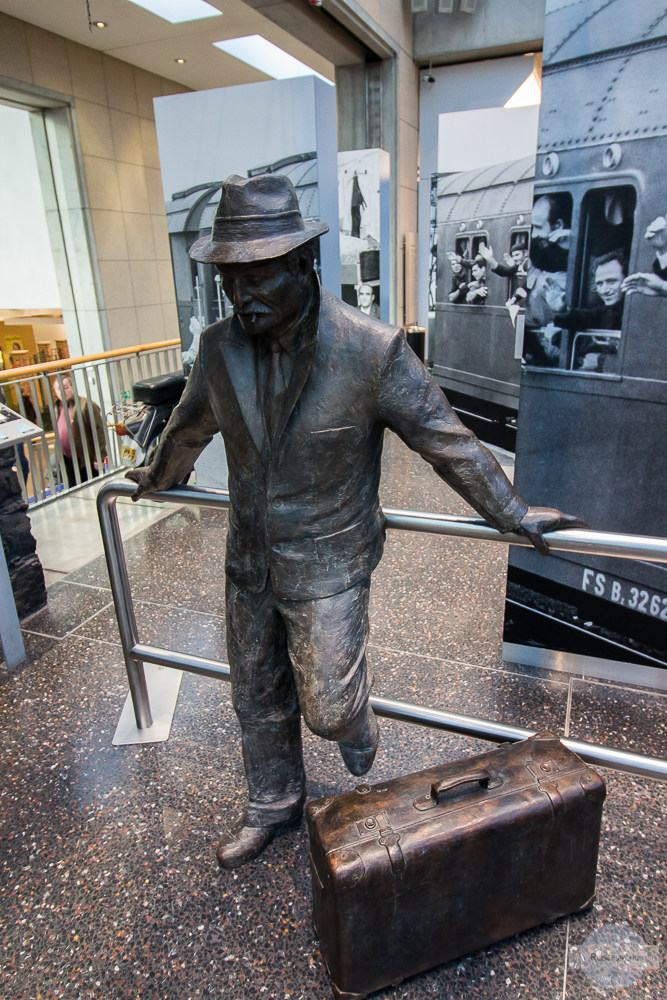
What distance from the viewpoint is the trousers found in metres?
1.69

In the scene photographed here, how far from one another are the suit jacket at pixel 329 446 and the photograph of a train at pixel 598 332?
118 cm

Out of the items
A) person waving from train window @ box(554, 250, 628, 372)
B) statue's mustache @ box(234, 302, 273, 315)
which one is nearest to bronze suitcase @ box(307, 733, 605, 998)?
statue's mustache @ box(234, 302, 273, 315)

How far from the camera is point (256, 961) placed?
1.78m

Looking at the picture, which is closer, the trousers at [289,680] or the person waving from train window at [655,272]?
the trousers at [289,680]

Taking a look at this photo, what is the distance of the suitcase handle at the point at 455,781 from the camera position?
5.41 feet

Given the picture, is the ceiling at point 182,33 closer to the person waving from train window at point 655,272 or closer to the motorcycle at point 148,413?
the motorcycle at point 148,413

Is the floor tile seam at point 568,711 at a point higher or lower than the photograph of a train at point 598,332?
lower

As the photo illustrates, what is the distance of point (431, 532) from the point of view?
6.20 ft

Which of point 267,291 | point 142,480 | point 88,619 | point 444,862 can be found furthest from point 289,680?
point 88,619

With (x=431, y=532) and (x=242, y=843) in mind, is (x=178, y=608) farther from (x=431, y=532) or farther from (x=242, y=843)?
(x=431, y=532)

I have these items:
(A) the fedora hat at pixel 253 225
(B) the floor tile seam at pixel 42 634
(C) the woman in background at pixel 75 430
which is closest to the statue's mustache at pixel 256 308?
(A) the fedora hat at pixel 253 225

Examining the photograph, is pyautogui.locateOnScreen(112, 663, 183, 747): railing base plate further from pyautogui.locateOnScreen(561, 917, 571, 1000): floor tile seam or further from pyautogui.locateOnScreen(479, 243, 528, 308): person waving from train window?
pyautogui.locateOnScreen(479, 243, 528, 308): person waving from train window

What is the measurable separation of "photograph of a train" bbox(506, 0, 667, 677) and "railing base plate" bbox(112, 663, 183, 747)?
5.13ft

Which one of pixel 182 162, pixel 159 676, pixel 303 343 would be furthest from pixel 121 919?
pixel 182 162
